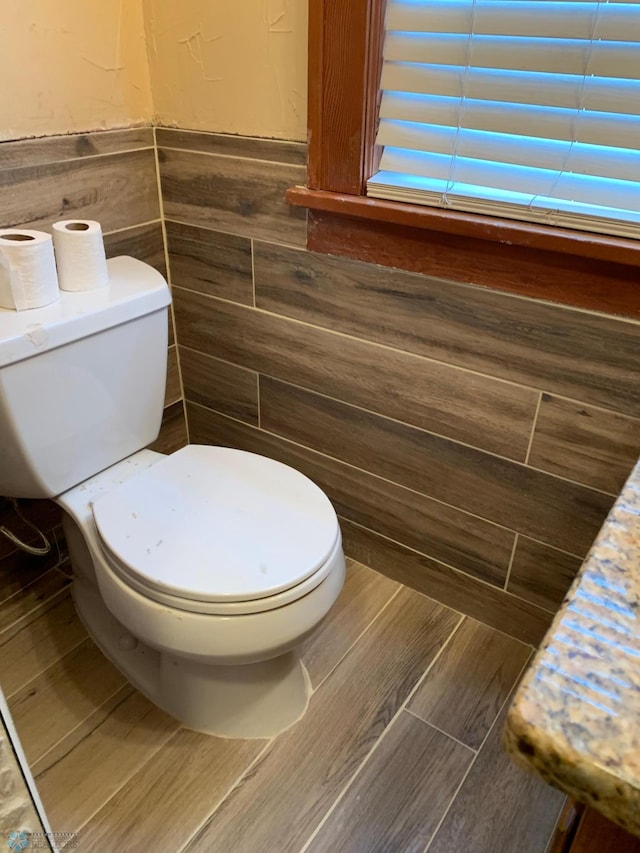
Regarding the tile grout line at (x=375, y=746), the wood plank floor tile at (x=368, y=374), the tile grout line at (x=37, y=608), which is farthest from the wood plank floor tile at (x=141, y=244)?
the tile grout line at (x=375, y=746)

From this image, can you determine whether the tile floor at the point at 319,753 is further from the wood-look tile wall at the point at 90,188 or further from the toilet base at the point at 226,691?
the wood-look tile wall at the point at 90,188

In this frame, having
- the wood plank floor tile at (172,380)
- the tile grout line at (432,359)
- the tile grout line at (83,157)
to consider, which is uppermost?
the tile grout line at (83,157)

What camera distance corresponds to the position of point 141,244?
5.30 feet

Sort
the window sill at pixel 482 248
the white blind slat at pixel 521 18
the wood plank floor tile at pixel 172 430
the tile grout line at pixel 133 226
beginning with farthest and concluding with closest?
the wood plank floor tile at pixel 172 430, the tile grout line at pixel 133 226, the window sill at pixel 482 248, the white blind slat at pixel 521 18

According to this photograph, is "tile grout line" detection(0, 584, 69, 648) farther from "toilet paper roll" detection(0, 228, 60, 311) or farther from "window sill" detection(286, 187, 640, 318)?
"window sill" detection(286, 187, 640, 318)

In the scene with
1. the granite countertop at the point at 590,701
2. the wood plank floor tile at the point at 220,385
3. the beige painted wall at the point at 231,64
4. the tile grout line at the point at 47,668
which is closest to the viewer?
the granite countertop at the point at 590,701

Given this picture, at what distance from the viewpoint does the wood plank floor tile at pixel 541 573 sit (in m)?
1.36

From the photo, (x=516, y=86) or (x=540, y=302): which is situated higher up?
(x=516, y=86)

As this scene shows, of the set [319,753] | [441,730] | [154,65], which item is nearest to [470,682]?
[441,730]

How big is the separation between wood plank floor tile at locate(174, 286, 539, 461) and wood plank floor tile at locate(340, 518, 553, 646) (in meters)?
0.35

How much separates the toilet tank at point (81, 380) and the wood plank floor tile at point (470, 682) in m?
0.82

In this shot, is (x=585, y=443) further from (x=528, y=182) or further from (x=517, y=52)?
(x=517, y=52)

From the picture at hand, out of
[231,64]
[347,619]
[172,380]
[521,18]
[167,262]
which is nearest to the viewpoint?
[521,18]

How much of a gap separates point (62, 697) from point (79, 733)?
3.9 inches
